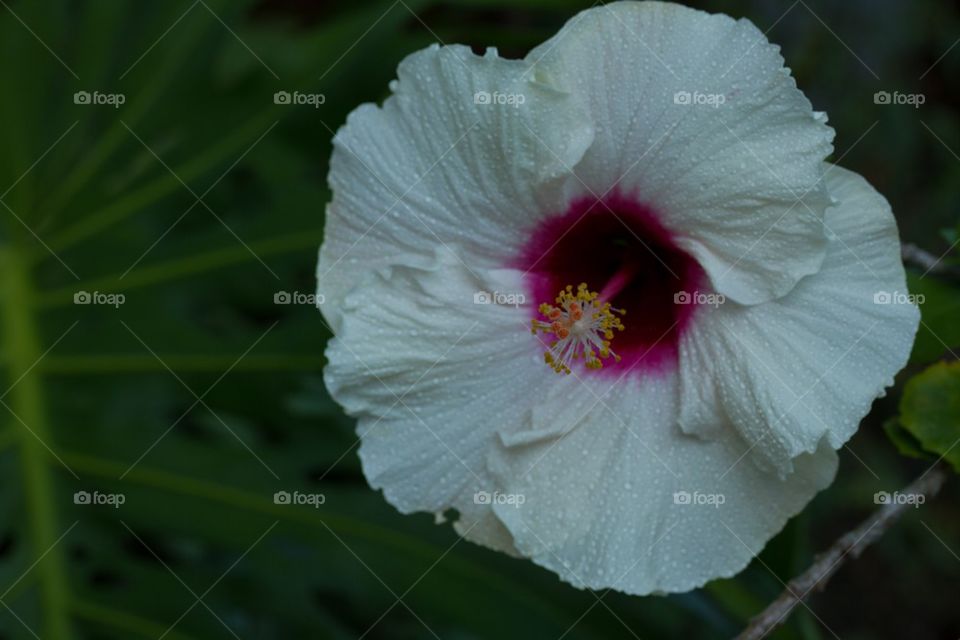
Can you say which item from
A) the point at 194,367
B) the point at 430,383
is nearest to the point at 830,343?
the point at 430,383

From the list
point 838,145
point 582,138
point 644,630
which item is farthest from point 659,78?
point 838,145

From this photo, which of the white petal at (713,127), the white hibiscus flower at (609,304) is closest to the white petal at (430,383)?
the white hibiscus flower at (609,304)

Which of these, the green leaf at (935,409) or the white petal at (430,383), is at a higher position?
the white petal at (430,383)

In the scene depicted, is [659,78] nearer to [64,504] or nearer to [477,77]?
[477,77]

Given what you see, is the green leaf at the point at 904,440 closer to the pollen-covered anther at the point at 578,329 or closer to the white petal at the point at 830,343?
the white petal at the point at 830,343

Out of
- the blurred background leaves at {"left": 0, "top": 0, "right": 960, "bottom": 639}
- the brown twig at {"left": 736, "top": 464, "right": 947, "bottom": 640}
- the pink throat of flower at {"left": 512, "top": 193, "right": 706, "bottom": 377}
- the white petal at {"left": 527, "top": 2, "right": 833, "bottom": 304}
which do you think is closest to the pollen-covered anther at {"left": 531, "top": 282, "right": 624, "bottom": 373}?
the pink throat of flower at {"left": 512, "top": 193, "right": 706, "bottom": 377}
